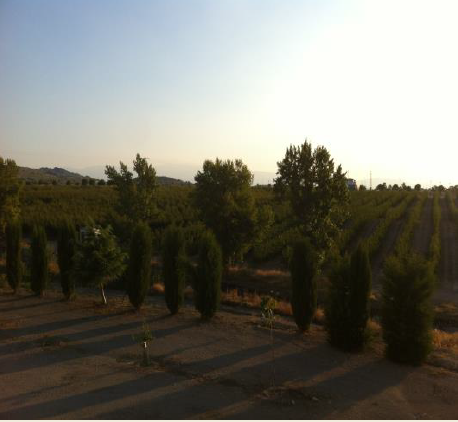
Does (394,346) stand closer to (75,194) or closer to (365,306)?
(365,306)

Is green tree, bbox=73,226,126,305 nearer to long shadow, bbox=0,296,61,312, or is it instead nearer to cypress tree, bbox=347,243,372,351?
long shadow, bbox=0,296,61,312

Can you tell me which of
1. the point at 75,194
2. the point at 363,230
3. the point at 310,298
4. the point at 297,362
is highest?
the point at 75,194

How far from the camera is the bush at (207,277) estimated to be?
13508 millimetres

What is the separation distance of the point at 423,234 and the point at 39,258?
30.4m

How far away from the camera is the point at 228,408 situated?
7.29 meters

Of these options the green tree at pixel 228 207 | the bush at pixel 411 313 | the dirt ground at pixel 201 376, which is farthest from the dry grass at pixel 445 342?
the green tree at pixel 228 207

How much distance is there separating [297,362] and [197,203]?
14307mm

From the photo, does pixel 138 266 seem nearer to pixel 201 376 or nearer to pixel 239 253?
pixel 201 376

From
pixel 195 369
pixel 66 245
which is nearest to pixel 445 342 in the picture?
pixel 195 369

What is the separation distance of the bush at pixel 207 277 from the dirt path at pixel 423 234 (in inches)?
806

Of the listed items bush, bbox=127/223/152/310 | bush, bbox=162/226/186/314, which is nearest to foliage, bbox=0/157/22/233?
bush, bbox=127/223/152/310

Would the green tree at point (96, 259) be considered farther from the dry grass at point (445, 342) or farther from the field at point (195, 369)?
the dry grass at point (445, 342)

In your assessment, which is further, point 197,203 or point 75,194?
point 75,194

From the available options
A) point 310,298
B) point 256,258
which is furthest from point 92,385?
point 256,258
